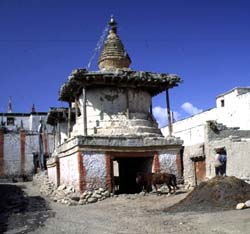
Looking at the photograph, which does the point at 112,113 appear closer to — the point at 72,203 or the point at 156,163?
the point at 156,163

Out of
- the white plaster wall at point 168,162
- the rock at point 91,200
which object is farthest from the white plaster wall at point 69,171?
the white plaster wall at point 168,162

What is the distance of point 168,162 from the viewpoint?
68.6 feet

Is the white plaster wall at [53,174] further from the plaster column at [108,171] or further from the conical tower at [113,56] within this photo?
the conical tower at [113,56]

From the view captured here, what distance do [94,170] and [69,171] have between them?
2150 mm

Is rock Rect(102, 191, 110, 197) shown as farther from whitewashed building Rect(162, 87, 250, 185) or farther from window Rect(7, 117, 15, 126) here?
window Rect(7, 117, 15, 126)

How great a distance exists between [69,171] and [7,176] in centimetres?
2385

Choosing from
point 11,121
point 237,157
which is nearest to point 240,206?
point 237,157

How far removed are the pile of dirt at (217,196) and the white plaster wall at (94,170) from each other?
203 inches

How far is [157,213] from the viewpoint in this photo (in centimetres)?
1413

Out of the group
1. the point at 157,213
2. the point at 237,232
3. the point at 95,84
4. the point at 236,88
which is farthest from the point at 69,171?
the point at 236,88

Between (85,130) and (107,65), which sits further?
(107,65)

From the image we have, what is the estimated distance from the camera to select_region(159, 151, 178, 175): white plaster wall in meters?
20.8

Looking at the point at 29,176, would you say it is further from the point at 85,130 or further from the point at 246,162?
the point at 246,162

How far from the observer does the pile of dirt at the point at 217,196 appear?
14.0 meters
